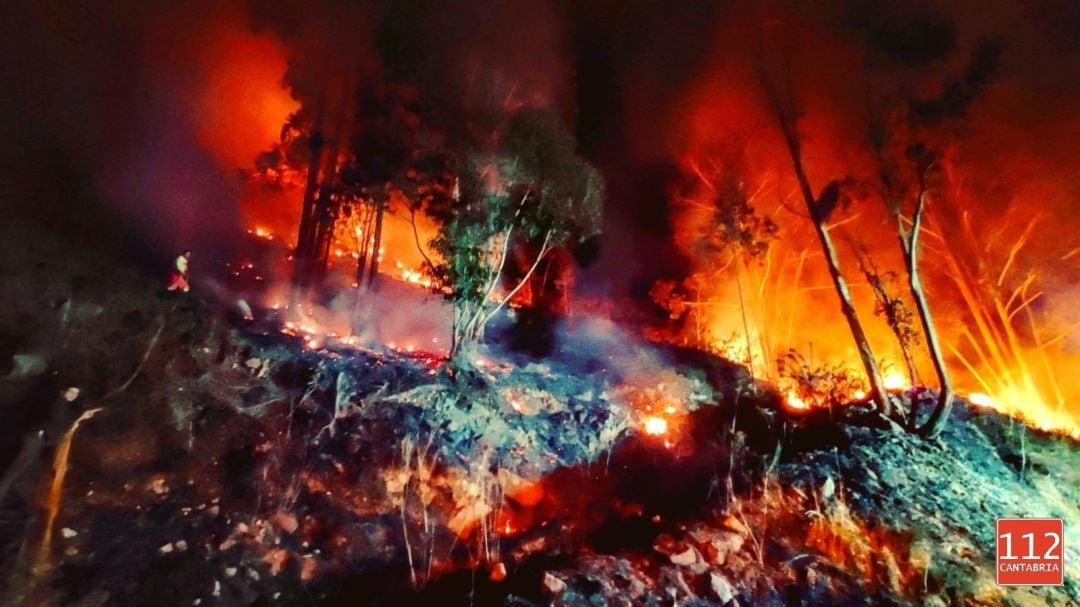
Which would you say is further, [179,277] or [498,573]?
[179,277]

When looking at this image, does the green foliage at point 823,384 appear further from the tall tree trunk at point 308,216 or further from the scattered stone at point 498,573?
the tall tree trunk at point 308,216

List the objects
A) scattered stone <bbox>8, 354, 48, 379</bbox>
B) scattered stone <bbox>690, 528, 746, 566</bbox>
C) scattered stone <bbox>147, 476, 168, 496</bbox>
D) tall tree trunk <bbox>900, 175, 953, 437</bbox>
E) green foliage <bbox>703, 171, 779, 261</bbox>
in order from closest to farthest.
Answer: scattered stone <bbox>147, 476, 168, 496</bbox> < scattered stone <bbox>690, 528, 746, 566</bbox> < scattered stone <bbox>8, 354, 48, 379</bbox> < tall tree trunk <bbox>900, 175, 953, 437</bbox> < green foliage <bbox>703, 171, 779, 261</bbox>

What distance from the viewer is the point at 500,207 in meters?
13.9

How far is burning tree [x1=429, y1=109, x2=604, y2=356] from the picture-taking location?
A: 13.5 meters

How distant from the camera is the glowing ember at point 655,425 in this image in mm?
13727

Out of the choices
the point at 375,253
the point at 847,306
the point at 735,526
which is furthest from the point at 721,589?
the point at 375,253

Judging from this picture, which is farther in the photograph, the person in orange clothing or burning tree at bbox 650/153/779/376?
burning tree at bbox 650/153/779/376

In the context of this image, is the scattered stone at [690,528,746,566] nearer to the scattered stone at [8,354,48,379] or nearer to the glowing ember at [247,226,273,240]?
the scattered stone at [8,354,48,379]

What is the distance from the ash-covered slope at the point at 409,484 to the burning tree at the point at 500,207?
2068 millimetres

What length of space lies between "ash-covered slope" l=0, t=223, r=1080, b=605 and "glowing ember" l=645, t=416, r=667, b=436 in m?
0.21

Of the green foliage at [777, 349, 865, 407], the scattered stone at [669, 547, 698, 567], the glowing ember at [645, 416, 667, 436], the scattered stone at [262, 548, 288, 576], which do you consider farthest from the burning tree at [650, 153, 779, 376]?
the scattered stone at [262, 548, 288, 576]

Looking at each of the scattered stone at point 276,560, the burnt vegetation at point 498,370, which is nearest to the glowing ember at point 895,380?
the burnt vegetation at point 498,370

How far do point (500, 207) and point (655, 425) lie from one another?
7.58 metres

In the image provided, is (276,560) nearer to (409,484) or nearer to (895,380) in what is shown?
(409,484)
